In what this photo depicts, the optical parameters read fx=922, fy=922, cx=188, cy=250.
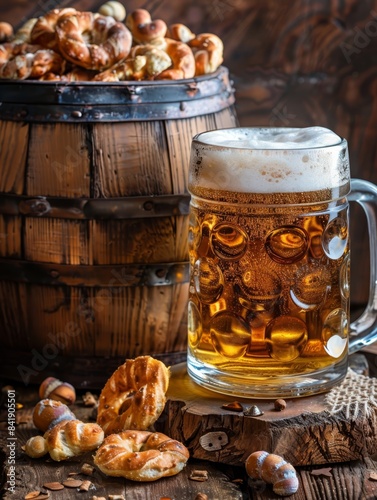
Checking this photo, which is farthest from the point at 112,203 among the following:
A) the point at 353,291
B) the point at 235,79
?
the point at 353,291

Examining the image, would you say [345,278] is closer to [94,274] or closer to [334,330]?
[334,330]

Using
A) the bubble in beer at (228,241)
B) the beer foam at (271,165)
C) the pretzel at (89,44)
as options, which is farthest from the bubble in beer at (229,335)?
the pretzel at (89,44)

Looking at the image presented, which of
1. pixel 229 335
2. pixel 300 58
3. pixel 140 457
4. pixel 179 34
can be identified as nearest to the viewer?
pixel 140 457

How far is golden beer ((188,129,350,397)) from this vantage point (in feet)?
4.89

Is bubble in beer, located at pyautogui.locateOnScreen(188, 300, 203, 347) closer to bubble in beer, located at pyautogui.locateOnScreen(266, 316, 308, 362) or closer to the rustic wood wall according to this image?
bubble in beer, located at pyautogui.locateOnScreen(266, 316, 308, 362)

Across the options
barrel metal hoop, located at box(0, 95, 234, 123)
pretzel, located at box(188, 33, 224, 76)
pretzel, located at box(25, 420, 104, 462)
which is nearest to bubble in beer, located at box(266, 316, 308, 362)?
pretzel, located at box(25, 420, 104, 462)

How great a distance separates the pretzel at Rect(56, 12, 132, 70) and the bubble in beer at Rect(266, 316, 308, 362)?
0.63 metres

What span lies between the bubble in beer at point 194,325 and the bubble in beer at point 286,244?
0.62 ft

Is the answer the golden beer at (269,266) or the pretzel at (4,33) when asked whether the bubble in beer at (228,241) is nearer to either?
the golden beer at (269,266)

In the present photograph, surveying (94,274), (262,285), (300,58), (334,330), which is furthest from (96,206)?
(300,58)

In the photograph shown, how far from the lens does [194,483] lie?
4.78 feet

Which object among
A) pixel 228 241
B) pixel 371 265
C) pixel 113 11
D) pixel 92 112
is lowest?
pixel 371 265

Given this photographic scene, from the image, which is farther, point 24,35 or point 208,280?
point 24,35

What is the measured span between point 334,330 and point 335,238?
0.16 m
